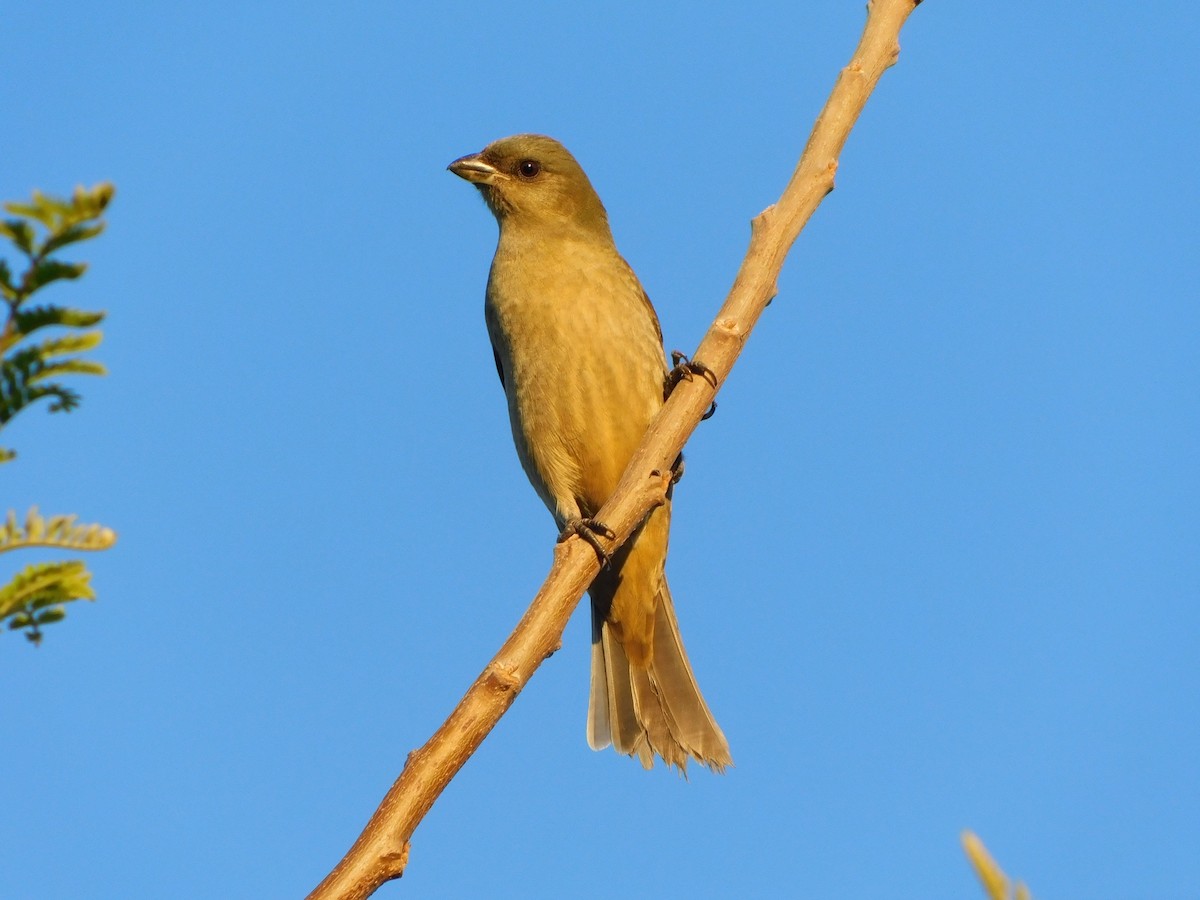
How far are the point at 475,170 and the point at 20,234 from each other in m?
6.32

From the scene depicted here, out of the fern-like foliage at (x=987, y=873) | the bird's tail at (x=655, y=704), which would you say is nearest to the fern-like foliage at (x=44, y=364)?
the fern-like foliage at (x=987, y=873)

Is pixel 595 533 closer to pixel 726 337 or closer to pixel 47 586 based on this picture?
pixel 726 337

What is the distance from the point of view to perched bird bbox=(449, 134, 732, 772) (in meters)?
6.46

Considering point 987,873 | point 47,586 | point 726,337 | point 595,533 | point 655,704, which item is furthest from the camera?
point 655,704

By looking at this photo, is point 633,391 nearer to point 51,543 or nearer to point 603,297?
point 603,297

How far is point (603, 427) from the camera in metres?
6.58

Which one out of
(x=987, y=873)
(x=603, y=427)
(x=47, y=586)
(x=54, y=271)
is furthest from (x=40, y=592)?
(x=603, y=427)

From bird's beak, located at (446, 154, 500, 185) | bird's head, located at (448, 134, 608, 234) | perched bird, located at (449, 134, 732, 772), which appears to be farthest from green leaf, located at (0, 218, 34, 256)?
bird's beak, located at (446, 154, 500, 185)

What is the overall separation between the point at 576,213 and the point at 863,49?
3.16 meters

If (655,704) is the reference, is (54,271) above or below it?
below

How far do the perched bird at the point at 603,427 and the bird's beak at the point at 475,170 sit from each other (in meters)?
0.53

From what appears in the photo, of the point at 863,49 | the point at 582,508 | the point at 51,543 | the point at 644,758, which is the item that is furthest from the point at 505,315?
Result: the point at 51,543

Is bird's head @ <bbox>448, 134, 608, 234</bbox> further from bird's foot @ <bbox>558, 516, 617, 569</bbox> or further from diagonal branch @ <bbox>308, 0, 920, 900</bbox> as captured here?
bird's foot @ <bbox>558, 516, 617, 569</bbox>

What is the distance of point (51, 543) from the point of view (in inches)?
64.9
